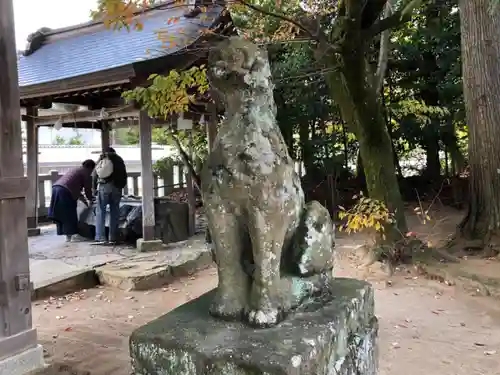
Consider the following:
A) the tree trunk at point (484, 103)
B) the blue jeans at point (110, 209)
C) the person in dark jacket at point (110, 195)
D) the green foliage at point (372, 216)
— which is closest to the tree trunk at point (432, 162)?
the tree trunk at point (484, 103)

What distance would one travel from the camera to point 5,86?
337 cm

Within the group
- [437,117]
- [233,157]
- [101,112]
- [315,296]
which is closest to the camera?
[233,157]

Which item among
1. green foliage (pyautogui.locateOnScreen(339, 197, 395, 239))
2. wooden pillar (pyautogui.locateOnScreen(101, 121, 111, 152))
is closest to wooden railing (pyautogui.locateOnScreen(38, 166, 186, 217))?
wooden pillar (pyautogui.locateOnScreen(101, 121, 111, 152))

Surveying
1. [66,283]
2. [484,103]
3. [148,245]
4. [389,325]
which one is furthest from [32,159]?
[484,103]

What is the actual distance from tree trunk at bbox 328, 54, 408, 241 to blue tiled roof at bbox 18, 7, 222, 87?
235cm

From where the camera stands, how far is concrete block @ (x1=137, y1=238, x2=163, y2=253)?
7133mm

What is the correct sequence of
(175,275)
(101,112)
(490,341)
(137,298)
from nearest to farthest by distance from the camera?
1. (490,341)
2. (137,298)
3. (175,275)
4. (101,112)

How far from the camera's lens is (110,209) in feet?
24.9

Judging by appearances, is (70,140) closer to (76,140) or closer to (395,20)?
(76,140)

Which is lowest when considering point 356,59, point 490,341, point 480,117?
point 490,341

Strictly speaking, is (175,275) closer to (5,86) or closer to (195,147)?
(5,86)

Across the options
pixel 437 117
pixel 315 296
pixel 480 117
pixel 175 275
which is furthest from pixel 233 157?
pixel 437 117

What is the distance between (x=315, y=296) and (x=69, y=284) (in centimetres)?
438

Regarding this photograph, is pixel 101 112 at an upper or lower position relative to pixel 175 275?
upper
